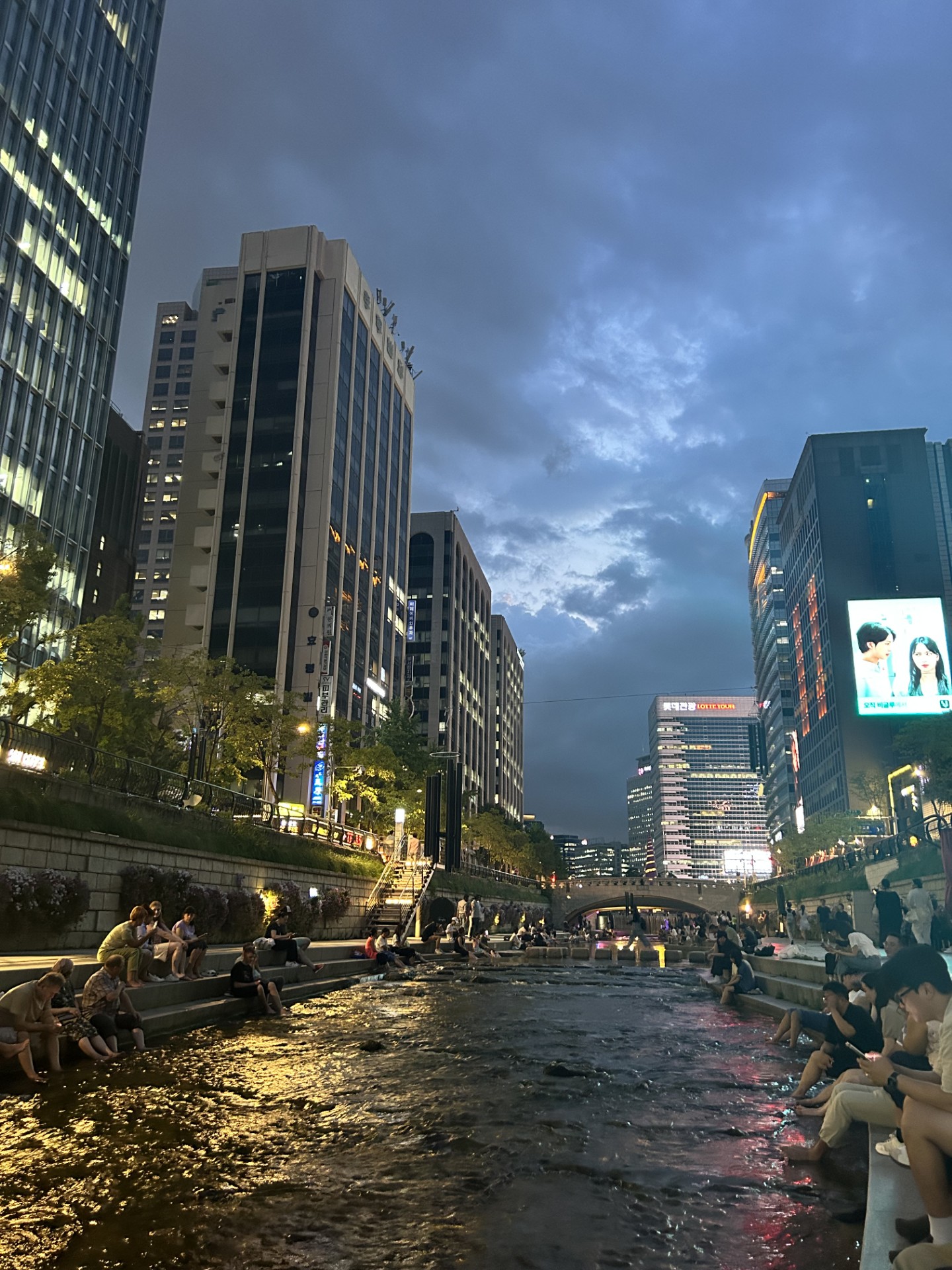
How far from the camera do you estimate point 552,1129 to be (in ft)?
26.9

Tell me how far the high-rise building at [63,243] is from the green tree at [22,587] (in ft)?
68.6

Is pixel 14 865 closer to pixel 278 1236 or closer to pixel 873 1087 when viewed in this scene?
pixel 278 1236

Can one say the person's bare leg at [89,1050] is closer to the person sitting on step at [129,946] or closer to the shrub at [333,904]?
the person sitting on step at [129,946]

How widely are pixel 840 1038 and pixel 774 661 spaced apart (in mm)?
161215

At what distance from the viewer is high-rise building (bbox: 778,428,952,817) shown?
366 ft

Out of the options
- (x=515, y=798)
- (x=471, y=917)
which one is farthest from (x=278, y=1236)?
(x=515, y=798)

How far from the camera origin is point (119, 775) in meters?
24.8

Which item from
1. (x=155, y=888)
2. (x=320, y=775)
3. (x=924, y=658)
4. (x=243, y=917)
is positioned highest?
(x=924, y=658)

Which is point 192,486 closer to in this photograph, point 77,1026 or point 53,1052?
point 77,1026

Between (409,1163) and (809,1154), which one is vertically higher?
(809,1154)

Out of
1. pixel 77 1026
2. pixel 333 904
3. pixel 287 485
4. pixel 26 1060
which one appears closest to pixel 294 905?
pixel 333 904

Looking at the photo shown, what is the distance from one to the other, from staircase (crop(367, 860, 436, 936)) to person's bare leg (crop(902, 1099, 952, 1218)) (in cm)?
3780

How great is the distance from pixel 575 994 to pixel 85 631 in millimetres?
21201

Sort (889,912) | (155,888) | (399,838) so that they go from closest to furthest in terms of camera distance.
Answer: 1. (889,912)
2. (155,888)
3. (399,838)
